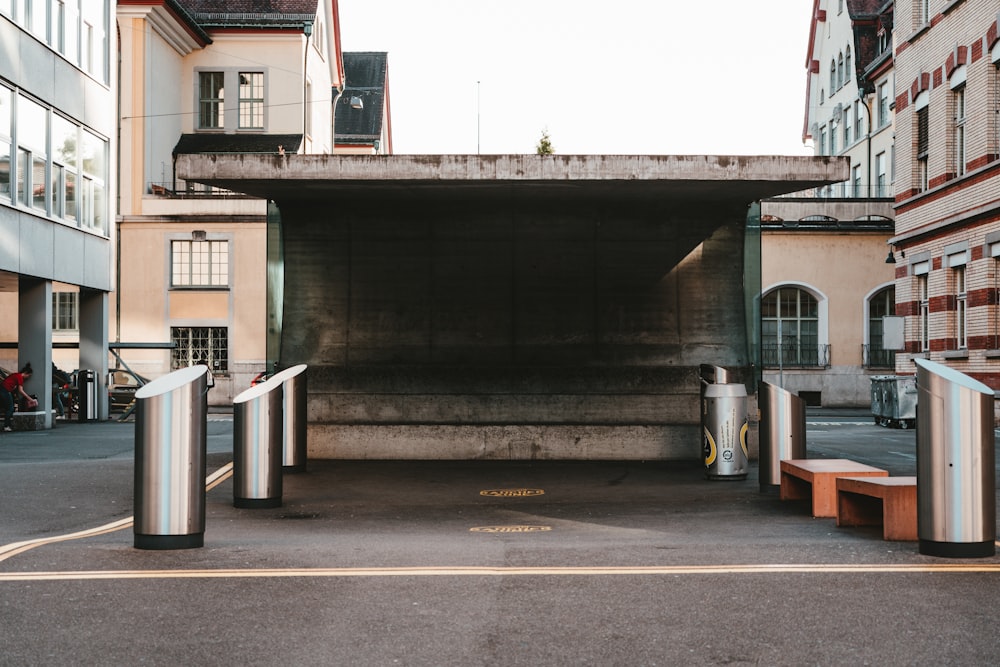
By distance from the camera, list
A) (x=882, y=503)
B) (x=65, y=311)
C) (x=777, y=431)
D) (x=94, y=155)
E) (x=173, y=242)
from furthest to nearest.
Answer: (x=65, y=311) < (x=173, y=242) < (x=94, y=155) < (x=777, y=431) < (x=882, y=503)

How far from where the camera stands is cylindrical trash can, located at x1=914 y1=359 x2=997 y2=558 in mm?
7590

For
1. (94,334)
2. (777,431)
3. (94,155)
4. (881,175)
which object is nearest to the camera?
(777,431)

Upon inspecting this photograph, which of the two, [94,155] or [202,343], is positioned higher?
[94,155]

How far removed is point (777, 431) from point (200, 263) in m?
32.1

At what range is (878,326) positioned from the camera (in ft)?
140

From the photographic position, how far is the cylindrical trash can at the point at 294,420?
1432 cm

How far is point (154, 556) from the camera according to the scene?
790 centimetres

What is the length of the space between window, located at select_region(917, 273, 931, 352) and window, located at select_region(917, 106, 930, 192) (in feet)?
8.03

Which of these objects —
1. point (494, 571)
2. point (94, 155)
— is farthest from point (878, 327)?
point (494, 571)

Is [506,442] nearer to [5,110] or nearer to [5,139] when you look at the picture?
A: [5,139]

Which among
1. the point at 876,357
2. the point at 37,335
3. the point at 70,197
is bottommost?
the point at 876,357

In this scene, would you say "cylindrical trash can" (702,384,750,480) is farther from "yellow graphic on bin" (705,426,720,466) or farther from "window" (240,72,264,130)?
"window" (240,72,264,130)

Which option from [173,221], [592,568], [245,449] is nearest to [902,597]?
[592,568]

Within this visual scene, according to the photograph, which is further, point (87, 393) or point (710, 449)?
point (87, 393)
